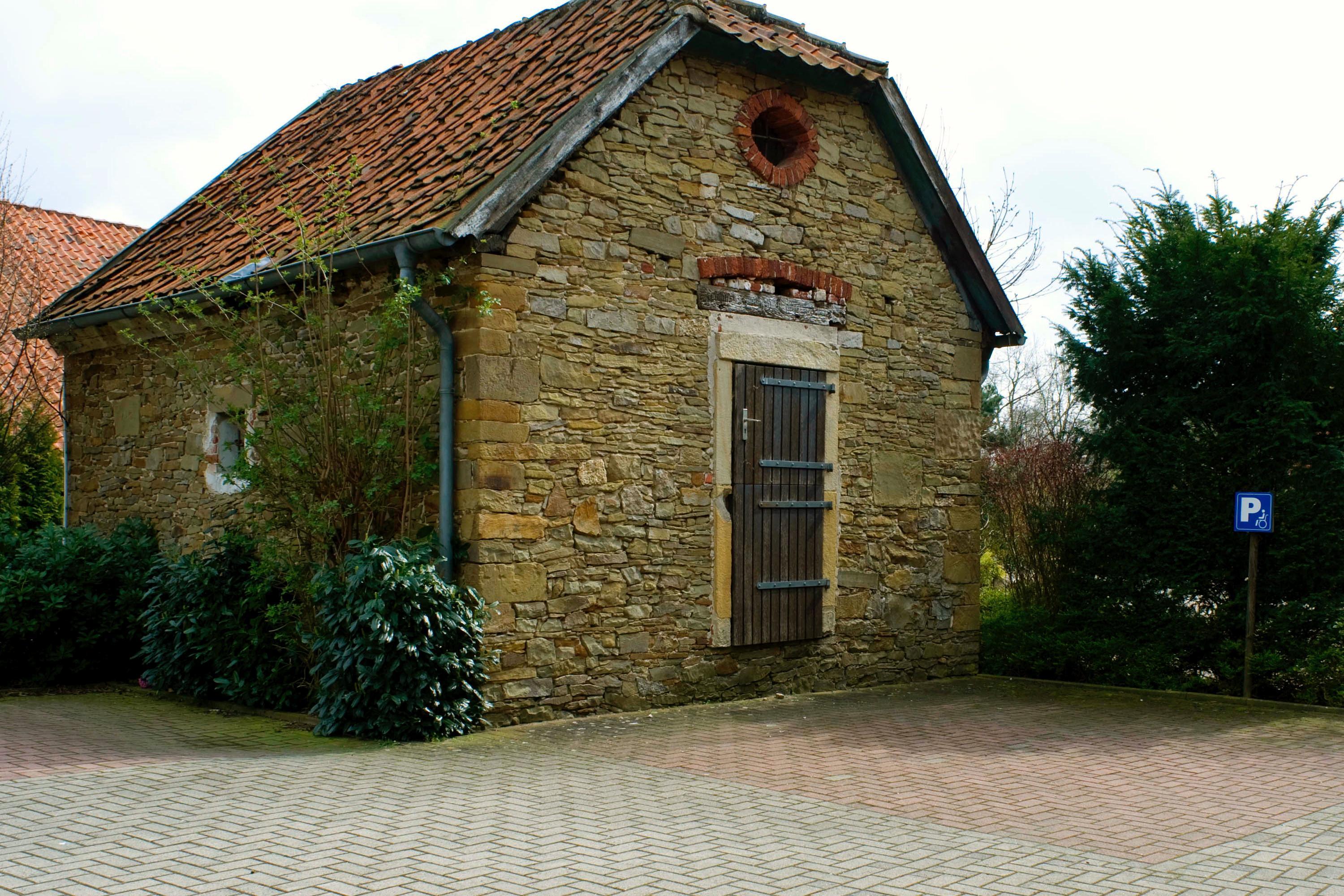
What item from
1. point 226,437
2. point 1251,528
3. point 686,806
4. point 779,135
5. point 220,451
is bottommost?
point 686,806

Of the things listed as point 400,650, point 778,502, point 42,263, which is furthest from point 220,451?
point 42,263

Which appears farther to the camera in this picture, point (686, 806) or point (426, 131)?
point (426, 131)

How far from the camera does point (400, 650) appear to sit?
303 inches

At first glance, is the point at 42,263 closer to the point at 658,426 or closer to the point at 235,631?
the point at 235,631

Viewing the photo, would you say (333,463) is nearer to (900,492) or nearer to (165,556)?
(165,556)

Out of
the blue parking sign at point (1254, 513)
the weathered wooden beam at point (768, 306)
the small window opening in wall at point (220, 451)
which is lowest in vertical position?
the blue parking sign at point (1254, 513)

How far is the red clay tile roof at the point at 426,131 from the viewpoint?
8.88 m

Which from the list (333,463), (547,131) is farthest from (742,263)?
(333,463)

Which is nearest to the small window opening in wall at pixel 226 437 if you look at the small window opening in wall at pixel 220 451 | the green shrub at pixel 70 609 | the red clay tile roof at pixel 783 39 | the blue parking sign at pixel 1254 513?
the small window opening in wall at pixel 220 451

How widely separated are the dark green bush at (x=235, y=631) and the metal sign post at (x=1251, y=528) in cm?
720

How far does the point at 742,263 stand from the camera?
981 cm

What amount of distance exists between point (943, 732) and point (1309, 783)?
7.66 feet

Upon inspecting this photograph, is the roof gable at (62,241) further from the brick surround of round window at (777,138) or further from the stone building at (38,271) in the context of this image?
the brick surround of round window at (777,138)

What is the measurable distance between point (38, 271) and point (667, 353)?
13415mm
